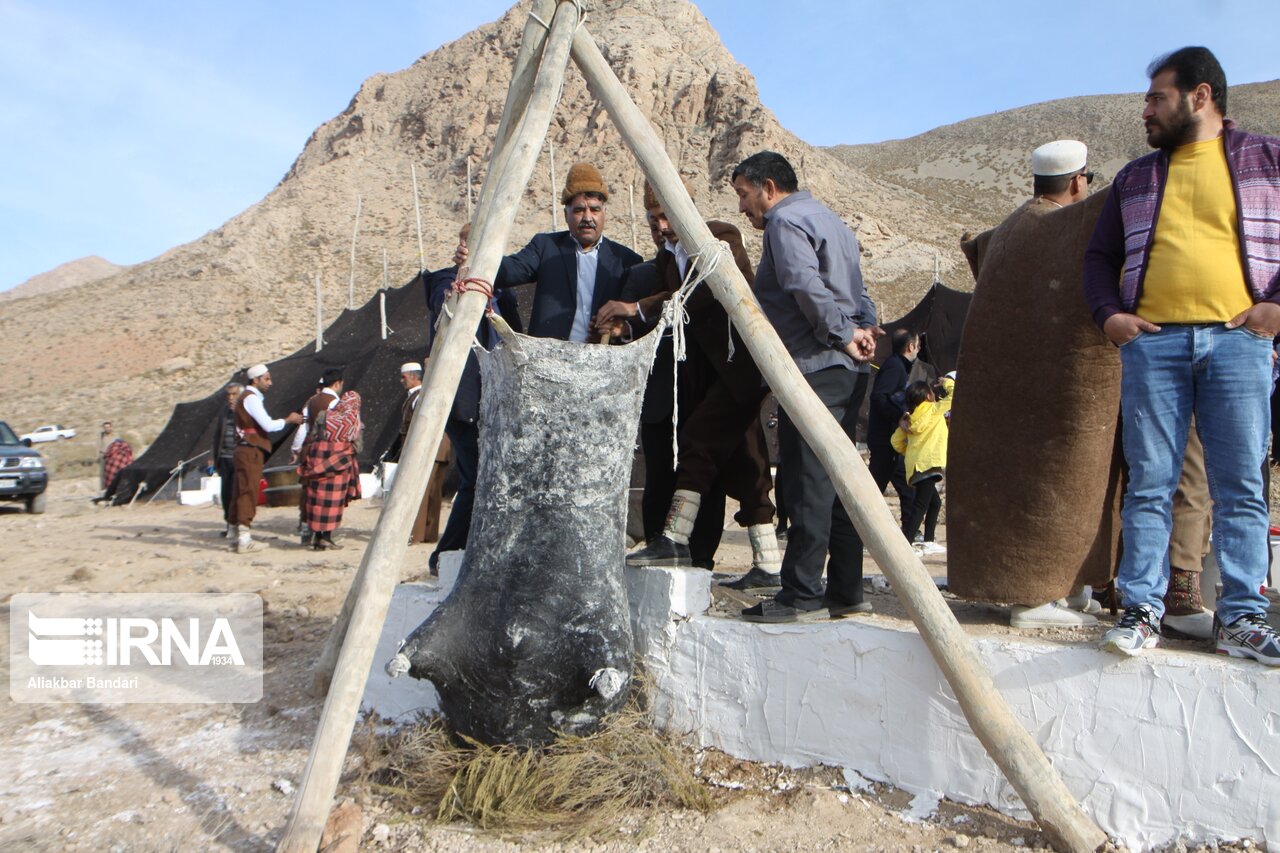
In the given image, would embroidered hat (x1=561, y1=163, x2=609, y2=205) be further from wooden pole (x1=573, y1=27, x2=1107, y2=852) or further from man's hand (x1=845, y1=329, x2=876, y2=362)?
man's hand (x1=845, y1=329, x2=876, y2=362)

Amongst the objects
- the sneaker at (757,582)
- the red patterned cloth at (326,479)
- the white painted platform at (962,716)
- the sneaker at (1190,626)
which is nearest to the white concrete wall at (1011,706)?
the white painted platform at (962,716)

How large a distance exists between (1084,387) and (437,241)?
37807mm

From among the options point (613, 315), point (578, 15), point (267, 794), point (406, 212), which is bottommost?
point (267, 794)

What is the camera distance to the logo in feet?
13.1

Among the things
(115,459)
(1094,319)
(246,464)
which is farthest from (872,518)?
(115,459)

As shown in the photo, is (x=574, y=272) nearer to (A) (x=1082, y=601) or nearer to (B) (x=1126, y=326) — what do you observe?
(B) (x=1126, y=326)

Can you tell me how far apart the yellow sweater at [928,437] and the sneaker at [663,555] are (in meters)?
3.07

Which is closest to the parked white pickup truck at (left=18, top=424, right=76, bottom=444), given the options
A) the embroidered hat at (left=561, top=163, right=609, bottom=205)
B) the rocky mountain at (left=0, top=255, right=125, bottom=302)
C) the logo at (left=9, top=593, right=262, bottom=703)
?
the logo at (left=9, top=593, right=262, bottom=703)

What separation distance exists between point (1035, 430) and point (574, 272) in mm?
1813

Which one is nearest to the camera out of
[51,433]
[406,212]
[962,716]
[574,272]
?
[962,716]

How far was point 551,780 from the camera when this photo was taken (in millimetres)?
2617

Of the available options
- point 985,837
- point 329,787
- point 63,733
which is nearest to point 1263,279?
point 985,837

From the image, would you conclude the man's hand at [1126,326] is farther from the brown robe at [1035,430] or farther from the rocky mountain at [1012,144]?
the rocky mountain at [1012,144]

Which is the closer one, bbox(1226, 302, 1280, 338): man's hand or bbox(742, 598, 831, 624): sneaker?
bbox(1226, 302, 1280, 338): man's hand
